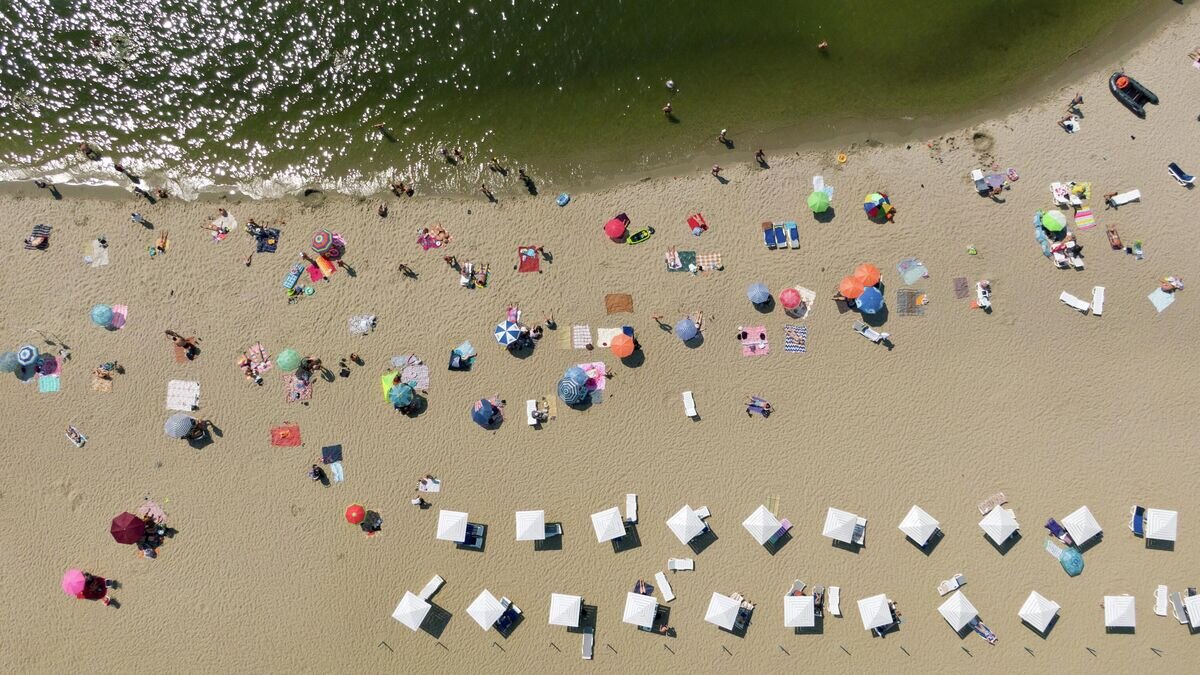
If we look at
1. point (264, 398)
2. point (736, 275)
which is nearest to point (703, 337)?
point (736, 275)

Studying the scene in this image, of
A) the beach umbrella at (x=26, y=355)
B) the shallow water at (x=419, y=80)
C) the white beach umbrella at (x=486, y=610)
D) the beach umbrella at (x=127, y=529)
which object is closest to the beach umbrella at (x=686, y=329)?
the shallow water at (x=419, y=80)

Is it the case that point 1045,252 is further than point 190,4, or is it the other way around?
point 190,4

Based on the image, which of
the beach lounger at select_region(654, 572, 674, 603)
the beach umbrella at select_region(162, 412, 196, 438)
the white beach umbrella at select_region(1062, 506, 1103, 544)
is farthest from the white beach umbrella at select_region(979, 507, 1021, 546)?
the beach umbrella at select_region(162, 412, 196, 438)

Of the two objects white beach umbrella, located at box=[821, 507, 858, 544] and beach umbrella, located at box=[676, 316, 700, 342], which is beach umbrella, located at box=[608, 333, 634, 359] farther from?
white beach umbrella, located at box=[821, 507, 858, 544]

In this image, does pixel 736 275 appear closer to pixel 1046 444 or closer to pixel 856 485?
pixel 856 485

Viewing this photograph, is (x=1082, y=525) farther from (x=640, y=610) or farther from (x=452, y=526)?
(x=452, y=526)

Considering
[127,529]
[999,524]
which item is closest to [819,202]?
[999,524]
